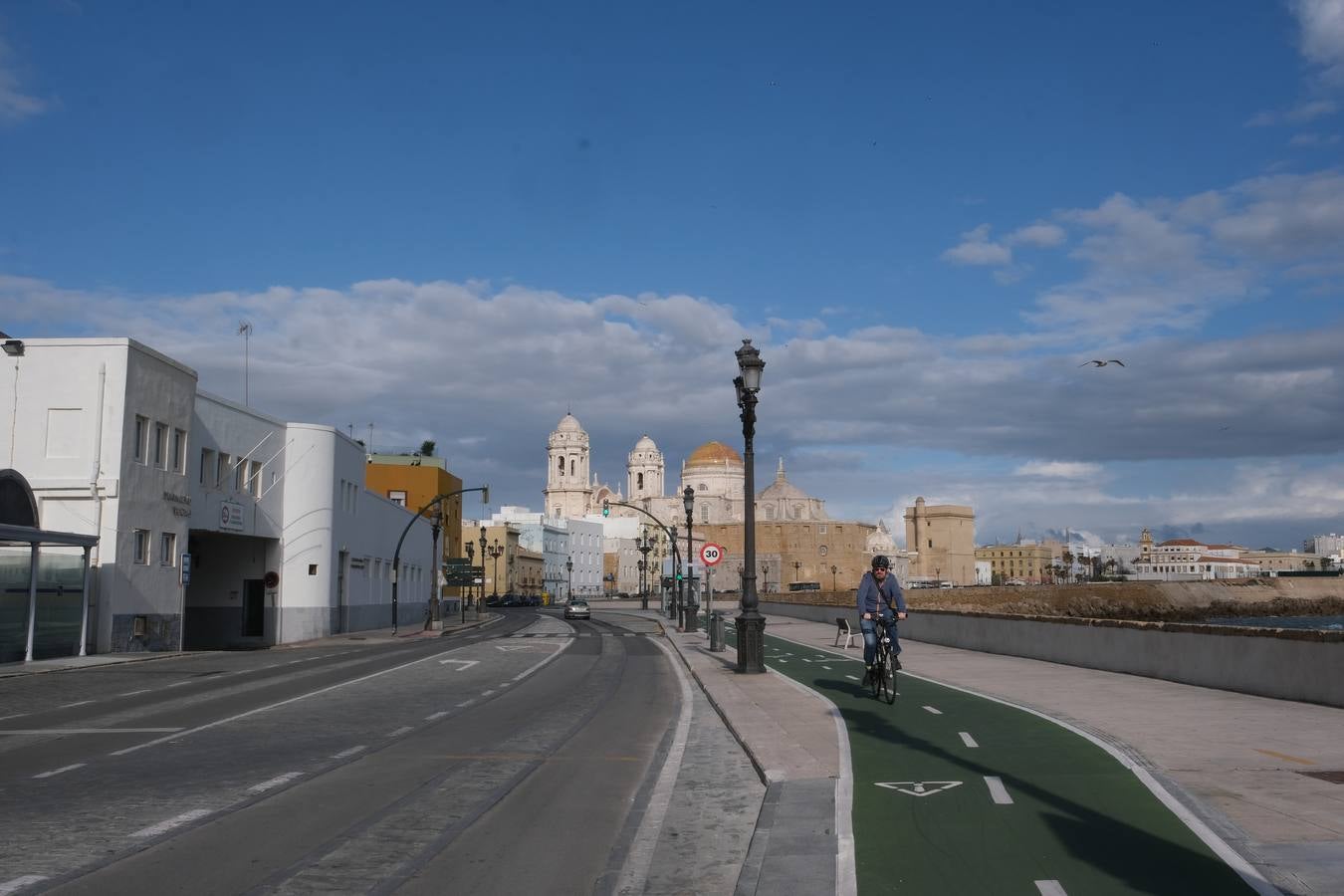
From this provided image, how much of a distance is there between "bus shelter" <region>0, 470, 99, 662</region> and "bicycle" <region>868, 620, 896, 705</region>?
19.8 meters

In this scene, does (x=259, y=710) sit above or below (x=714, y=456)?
below

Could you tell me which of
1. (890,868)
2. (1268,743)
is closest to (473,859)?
(890,868)

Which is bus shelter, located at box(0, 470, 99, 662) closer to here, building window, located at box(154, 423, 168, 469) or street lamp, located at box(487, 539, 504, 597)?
building window, located at box(154, 423, 168, 469)

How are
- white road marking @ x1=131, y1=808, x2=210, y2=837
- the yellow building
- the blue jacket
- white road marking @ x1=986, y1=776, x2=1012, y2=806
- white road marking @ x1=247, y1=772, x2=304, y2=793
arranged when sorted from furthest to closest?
1. the yellow building
2. the blue jacket
3. white road marking @ x1=247, y1=772, x2=304, y2=793
4. white road marking @ x1=986, y1=776, x2=1012, y2=806
5. white road marking @ x1=131, y1=808, x2=210, y2=837

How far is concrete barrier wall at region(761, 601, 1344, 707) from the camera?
15.0 metres

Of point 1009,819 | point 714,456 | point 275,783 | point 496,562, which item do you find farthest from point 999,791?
point 714,456

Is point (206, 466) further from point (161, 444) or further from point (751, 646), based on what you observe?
point (751, 646)

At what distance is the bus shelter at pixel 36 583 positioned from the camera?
27641 mm

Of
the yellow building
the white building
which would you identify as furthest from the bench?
the yellow building

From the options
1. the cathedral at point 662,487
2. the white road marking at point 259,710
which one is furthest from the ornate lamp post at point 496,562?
the white road marking at point 259,710

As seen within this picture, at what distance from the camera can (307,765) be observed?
11086 mm

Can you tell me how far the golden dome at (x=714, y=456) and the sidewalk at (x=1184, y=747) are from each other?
14664 cm

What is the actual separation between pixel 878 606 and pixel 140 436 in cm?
2513

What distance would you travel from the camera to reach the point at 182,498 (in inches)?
1410
